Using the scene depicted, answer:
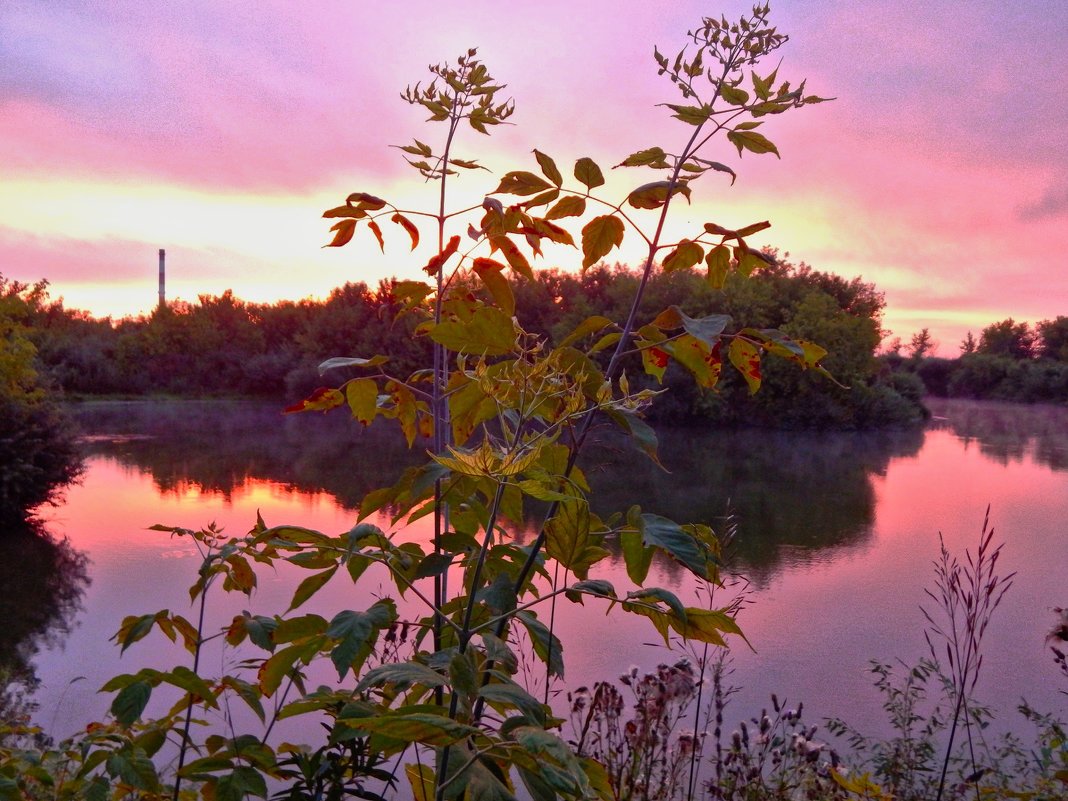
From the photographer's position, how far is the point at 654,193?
1159 millimetres

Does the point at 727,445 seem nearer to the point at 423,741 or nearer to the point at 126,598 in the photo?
the point at 126,598

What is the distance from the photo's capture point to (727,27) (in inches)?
46.0

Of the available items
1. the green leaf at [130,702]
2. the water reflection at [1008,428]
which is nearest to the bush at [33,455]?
the green leaf at [130,702]

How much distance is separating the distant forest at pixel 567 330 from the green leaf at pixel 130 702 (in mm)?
12867

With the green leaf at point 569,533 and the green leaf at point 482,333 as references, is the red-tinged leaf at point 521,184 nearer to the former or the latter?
the green leaf at point 482,333

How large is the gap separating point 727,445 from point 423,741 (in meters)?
20.8

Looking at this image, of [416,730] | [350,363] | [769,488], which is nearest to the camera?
[416,730]

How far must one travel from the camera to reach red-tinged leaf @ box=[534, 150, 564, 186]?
3.79 feet

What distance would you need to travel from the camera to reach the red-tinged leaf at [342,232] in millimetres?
1367

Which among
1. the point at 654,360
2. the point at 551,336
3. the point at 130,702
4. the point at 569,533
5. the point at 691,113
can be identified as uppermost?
the point at 551,336

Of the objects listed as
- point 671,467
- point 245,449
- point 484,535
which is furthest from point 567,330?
point 484,535

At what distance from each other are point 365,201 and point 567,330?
23895mm

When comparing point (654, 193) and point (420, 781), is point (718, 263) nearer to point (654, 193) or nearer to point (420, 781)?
point (654, 193)

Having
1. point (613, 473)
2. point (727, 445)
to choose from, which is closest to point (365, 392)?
point (613, 473)
